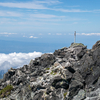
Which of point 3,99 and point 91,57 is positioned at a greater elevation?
point 91,57

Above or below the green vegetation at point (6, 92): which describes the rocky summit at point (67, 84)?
above

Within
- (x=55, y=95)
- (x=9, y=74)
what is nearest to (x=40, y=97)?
(x=55, y=95)

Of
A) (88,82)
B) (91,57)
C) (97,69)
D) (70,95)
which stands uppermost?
(91,57)

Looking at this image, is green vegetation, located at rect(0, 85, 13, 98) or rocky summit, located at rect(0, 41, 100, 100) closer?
rocky summit, located at rect(0, 41, 100, 100)

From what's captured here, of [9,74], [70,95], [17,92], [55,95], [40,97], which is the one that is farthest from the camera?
[9,74]

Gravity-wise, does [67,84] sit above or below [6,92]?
above

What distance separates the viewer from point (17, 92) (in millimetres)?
45656

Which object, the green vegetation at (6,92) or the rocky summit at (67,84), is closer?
the rocky summit at (67,84)

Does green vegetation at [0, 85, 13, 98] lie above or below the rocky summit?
below

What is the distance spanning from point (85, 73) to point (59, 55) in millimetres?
22004

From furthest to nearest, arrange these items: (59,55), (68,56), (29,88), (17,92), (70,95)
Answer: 1. (59,55)
2. (68,56)
3. (17,92)
4. (29,88)
5. (70,95)

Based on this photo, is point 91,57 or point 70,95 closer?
point 70,95

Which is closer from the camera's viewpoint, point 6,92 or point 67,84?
point 67,84

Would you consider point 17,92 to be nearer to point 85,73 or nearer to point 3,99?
point 3,99
